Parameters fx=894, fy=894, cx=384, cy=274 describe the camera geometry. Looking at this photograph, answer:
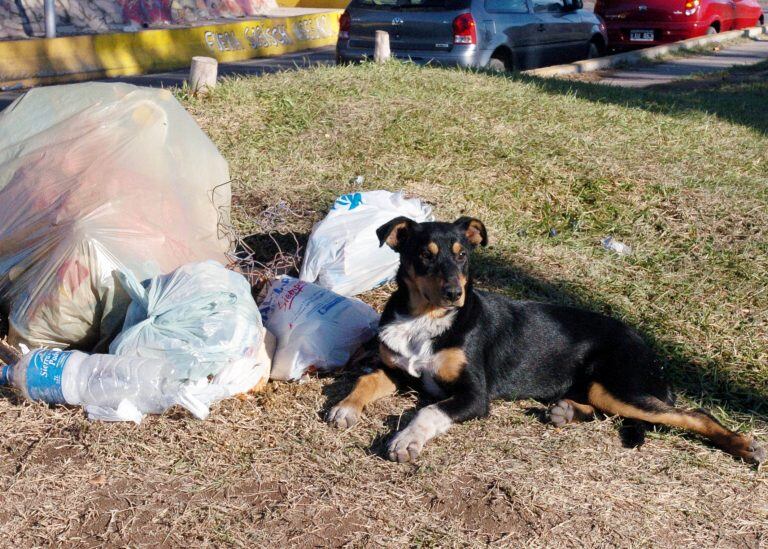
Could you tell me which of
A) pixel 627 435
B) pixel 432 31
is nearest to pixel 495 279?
pixel 627 435

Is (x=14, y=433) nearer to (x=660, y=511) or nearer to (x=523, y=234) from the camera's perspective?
(x=660, y=511)

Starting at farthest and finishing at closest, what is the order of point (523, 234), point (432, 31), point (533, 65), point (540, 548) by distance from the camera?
Result: point (533, 65)
point (432, 31)
point (523, 234)
point (540, 548)

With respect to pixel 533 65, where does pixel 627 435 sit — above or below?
below

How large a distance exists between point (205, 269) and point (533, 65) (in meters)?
9.19

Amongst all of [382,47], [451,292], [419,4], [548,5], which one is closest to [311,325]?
[451,292]

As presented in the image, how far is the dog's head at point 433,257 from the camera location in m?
4.12

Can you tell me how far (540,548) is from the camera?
10.7 ft

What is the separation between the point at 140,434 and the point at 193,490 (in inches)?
20.5

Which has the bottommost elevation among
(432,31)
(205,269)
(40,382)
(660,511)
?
(660,511)

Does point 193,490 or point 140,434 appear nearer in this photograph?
Answer: point 193,490

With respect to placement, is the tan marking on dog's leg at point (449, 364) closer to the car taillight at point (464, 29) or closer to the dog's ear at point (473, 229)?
the dog's ear at point (473, 229)

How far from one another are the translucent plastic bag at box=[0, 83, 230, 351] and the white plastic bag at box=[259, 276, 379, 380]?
0.62 meters

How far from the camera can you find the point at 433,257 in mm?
4273

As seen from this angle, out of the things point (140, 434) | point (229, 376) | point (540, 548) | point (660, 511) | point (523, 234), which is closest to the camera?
point (540, 548)
